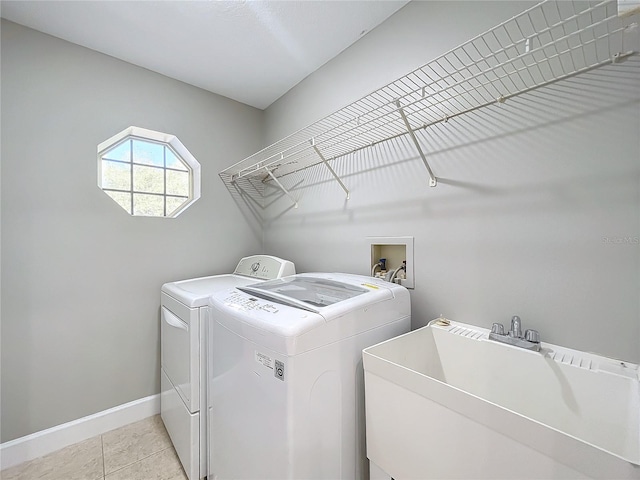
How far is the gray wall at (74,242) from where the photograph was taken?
1.55m

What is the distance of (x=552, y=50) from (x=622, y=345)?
1.07 meters

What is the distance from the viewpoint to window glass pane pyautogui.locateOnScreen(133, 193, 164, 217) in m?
2.11

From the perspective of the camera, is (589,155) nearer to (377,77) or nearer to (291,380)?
(377,77)

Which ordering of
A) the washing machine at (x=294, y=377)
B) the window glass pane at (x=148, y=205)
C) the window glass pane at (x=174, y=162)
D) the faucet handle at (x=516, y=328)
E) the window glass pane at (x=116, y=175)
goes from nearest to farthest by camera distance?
1. the washing machine at (x=294, y=377)
2. the faucet handle at (x=516, y=328)
3. the window glass pane at (x=116, y=175)
4. the window glass pane at (x=148, y=205)
5. the window glass pane at (x=174, y=162)

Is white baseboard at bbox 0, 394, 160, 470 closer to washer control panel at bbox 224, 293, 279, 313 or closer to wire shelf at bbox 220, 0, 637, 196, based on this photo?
washer control panel at bbox 224, 293, 279, 313

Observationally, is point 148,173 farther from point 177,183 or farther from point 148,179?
point 177,183

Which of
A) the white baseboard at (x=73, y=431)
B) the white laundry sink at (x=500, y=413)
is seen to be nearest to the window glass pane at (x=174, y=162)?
the white baseboard at (x=73, y=431)

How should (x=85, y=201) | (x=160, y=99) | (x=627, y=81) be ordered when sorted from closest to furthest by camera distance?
(x=627, y=81)
(x=85, y=201)
(x=160, y=99)

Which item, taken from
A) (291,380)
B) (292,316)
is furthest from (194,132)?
(291,380)

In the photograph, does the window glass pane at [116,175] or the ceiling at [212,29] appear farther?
the window glass pane at [116,175]

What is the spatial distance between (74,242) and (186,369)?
1.15 metres

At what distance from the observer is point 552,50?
3.21 feet

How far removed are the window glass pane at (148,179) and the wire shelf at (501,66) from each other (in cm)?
134

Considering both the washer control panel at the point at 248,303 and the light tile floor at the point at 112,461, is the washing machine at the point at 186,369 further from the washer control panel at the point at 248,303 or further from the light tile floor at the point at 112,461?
the washer control panel at the point at 248,303
